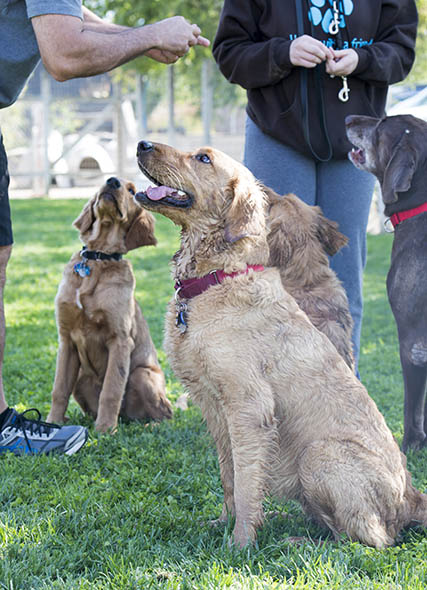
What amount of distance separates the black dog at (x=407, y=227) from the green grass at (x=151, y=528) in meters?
0.43

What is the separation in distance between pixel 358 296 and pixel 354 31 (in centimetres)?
171

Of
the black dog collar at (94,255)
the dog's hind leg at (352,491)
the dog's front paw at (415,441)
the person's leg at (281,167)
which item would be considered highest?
the person's leg at (281,167)

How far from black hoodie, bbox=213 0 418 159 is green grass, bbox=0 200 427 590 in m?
2.10

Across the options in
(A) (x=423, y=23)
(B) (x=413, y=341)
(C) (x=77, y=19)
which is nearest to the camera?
(C) (x=77, y=19)

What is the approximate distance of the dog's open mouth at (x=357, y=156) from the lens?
429 centimetres

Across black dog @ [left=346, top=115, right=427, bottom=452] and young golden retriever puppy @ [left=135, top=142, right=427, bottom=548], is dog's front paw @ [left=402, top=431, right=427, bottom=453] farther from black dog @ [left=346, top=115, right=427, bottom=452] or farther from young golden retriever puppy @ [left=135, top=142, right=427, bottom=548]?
young golden retriever puppy @ [left=135, top=142, right=427, bottom=548]

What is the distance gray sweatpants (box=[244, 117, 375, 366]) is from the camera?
4387 mm

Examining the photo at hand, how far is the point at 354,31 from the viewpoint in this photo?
4266 mm

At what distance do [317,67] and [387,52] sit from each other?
1.42 ft

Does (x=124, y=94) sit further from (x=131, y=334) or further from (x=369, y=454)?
(x=369, y=454)

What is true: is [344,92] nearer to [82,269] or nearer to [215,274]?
[215,274]

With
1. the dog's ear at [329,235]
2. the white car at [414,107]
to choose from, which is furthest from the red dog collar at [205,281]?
Answer: the white car at [414,107]

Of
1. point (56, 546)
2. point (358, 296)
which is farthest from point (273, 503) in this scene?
point (358, 296)

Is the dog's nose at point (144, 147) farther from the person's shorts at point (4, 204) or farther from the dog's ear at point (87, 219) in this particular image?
the dog's ear at point (87, 219)
